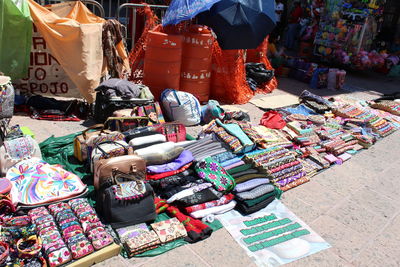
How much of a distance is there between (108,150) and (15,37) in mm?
2795

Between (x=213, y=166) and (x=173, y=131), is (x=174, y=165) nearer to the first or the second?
(x=213, y=166)

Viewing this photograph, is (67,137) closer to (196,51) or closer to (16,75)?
(16,75)

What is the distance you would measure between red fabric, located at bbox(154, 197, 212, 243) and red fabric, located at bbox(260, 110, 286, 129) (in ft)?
9.63

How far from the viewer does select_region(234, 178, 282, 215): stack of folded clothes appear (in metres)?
3.76

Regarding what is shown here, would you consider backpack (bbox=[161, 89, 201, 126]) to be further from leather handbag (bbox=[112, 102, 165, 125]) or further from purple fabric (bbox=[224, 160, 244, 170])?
purple fabric (bbox=[224, 160, 244, 170])

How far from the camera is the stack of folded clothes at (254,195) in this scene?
12.3 ft

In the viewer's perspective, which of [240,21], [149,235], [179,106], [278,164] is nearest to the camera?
[149,235]

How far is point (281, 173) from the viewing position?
175 inches

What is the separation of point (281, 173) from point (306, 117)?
237cm

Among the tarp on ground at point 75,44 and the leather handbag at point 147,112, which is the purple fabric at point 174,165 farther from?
the tarp on ground at point 75,44

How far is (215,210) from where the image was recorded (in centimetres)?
366

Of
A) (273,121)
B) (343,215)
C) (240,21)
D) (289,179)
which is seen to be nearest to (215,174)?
(289,179)

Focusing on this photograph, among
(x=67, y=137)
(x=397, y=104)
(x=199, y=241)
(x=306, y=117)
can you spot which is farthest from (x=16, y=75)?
(x=397, y=104)

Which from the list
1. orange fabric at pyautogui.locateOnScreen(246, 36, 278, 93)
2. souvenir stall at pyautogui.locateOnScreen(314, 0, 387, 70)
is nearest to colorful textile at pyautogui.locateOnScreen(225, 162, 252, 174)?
orange fabric at pyautogui.locateOnScreen(246, 36, 278, 93)
